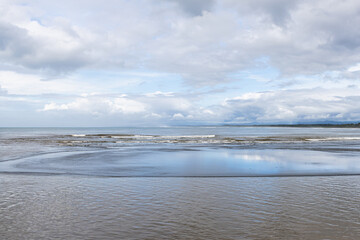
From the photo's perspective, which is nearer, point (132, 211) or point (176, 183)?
point (132, 211)

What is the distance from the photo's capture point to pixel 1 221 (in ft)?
23.2

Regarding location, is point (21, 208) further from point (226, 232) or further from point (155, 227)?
point (226, 232)

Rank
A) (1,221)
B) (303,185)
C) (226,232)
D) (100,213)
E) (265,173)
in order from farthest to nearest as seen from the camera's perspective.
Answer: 1. (265,173)
2. (303,185)
3. (100,213)
4. (1,221)
5. (226,232)

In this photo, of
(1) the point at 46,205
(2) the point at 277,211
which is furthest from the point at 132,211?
(2) the point at 277,211

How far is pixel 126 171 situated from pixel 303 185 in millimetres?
9218

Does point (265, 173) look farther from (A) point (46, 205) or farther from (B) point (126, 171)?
(A) point (46, 205)

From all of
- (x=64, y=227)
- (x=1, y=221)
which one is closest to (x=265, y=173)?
(x=64, y=227)

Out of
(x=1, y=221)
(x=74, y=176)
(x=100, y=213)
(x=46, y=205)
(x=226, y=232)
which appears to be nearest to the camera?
(x=226, y=232)

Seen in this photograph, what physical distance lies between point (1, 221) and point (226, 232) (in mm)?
5749

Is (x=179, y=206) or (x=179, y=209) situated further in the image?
(x=179, y=206)

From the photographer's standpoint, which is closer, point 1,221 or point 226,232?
point 226,232

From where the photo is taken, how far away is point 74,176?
13.9 m

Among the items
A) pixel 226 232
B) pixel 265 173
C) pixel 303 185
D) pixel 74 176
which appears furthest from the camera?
pixel 265 173

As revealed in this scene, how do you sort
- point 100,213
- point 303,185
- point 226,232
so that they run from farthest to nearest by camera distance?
point 303,185 < point 100,213 < point 226,232
